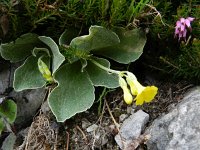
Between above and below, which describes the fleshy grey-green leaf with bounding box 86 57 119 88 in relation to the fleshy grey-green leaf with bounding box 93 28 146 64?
below

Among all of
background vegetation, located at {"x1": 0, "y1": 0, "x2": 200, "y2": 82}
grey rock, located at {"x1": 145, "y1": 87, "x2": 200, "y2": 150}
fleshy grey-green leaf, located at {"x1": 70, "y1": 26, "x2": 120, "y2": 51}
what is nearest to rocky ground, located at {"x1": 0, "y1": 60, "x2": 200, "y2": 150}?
grey rock, located at {"x1": 145, "y1": 87, "x2": 200, "y2": 150}

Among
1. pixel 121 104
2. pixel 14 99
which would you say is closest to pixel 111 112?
pixel 121 104

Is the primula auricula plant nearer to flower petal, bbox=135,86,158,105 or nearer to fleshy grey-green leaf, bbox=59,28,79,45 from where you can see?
fleshy grey-green leaf, bbox=59,28,79,45

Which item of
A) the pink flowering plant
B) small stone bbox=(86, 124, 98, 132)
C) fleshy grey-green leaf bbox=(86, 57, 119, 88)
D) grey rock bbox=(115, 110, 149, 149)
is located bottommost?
small stone bbox=(86, 124, 98, 132)

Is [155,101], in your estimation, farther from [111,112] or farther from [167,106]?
[111,112]

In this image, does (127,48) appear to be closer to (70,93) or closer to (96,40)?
(96,40)

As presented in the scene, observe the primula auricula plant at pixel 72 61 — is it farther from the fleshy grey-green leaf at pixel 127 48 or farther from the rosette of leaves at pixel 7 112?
the rosette of leaves at pixel 7 112

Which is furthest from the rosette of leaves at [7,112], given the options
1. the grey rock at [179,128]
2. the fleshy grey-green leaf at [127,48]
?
the grey rock at [179,128]

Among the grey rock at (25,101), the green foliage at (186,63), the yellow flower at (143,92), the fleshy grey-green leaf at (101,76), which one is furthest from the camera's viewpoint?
the grey rock at (25,101)
